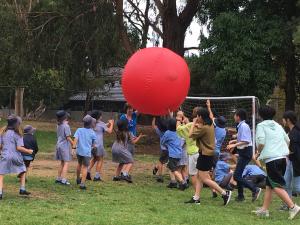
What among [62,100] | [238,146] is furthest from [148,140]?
[62,100]

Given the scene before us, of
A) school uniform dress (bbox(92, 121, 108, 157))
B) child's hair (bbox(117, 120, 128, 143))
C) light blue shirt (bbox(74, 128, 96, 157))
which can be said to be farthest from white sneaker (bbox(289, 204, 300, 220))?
school uniform dress (bbox(92, 121, 108, 157))

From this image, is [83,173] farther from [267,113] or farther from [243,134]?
[267,113]

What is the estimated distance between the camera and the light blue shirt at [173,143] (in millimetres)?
10117

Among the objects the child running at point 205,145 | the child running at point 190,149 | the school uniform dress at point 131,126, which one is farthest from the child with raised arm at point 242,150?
the school uniform dress at point 131,126

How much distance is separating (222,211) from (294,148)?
5.07ft

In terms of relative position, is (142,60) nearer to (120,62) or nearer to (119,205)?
(119,205)

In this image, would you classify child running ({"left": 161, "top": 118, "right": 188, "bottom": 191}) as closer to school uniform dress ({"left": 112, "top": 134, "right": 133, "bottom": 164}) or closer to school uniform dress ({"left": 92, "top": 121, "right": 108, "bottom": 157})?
school uniform dress ({"left": 112, "top": 134, "right": 133, "bottom": 164})

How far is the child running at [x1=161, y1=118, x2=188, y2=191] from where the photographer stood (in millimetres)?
10078

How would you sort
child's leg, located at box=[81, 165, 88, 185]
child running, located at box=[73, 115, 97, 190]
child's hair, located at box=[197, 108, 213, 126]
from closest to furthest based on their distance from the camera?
child's hair, located at box=[197, 108, 213, 126] < child's leg, located at box=[81, 165, 88, 185] < child running, located at box=[73, 115, 97, 190]

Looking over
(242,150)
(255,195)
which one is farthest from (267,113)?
(255,195)

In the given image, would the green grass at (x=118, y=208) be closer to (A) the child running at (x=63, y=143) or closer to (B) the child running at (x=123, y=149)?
(A) the child running at (x=63, y=143)

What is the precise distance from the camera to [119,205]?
7910 millimetres

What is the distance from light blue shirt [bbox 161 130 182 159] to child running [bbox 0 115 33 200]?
3016 millimetres

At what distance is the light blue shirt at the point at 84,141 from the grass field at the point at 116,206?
2.19 ft
